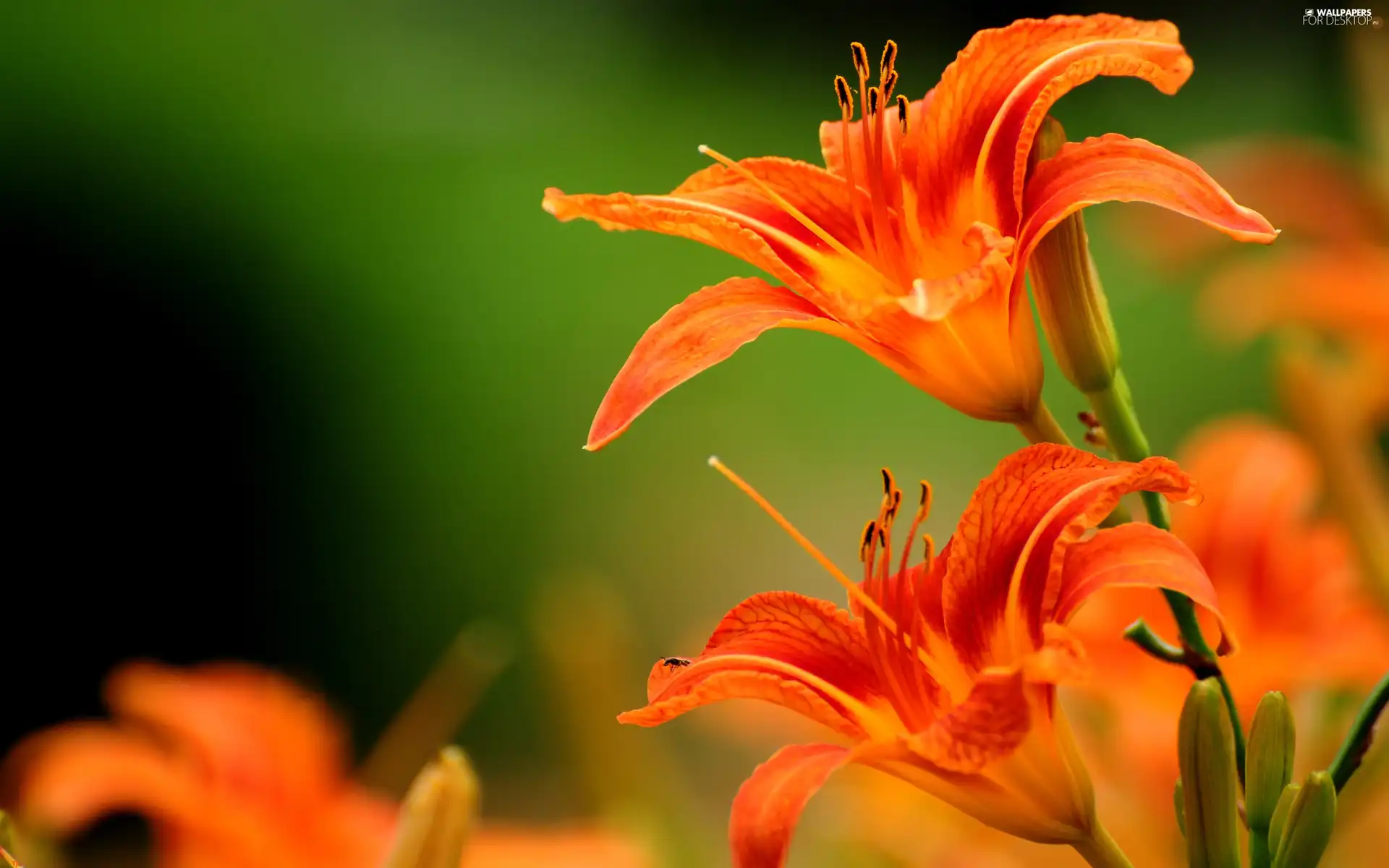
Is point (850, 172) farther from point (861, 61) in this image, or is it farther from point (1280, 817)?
point (1280, 817)

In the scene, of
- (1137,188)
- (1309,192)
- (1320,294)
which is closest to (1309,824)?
(1137,188)

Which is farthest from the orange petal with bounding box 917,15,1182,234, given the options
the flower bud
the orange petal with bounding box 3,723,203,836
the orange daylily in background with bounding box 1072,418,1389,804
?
the orange petal with bounding box 3,723,203,836

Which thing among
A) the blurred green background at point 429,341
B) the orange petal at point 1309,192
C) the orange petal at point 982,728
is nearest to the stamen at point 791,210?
the orange petal at point 982,728

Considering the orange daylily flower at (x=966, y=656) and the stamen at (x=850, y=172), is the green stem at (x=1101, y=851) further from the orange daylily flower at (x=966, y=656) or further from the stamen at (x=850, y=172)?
the stamen at (x=850, y=172)

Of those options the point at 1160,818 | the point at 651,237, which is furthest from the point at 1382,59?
the point at 651,237

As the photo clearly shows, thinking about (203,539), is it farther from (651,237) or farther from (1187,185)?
(1187,185)

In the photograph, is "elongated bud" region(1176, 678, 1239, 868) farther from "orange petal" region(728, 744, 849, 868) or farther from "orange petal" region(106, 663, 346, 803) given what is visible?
"orange petal" region(106, 663, 346, 803)

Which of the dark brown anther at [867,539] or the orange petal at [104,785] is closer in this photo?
the dark brown anther at [867,539]
